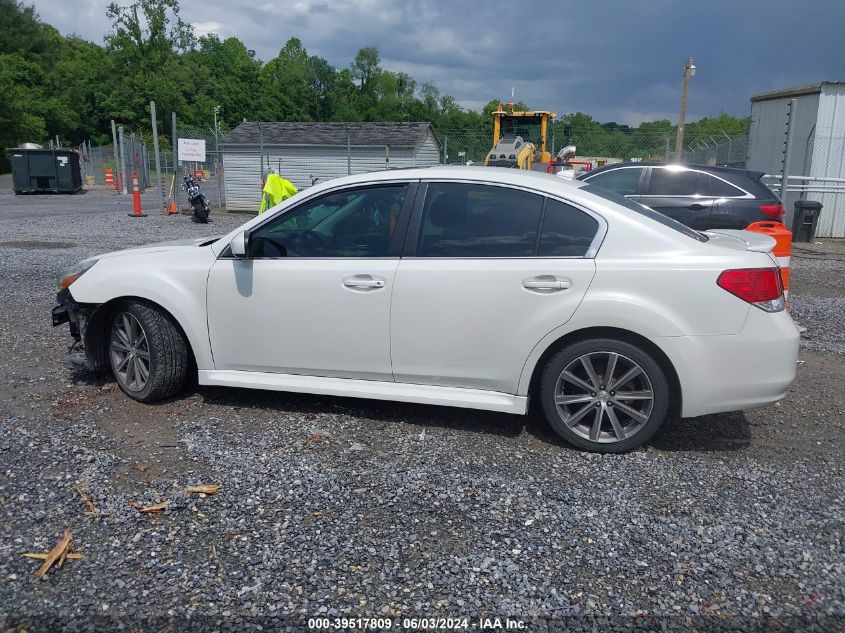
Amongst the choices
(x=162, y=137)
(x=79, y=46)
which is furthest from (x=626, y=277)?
(x=79, y=46)

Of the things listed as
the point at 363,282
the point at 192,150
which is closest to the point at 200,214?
the point at 192,150

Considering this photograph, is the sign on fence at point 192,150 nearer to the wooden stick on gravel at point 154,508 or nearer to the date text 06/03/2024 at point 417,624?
the wooden stick on gravel at point 154,508

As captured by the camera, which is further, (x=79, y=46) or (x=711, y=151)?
(x=79, y=46)

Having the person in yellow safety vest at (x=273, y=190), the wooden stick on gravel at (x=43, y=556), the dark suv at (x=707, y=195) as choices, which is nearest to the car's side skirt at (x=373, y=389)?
the wooden stick on gravel at (x=43, y=556)

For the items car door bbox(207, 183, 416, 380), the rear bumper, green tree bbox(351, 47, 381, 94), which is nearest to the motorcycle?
car door bbox(207, 183, 416, 380)

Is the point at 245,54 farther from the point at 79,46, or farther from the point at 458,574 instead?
the point at 458,574

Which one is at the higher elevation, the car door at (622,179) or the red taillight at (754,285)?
the car door at (622,179)

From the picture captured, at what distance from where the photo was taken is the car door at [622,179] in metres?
10.4

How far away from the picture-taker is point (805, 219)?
15.2 meters

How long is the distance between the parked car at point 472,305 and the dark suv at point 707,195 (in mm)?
5415

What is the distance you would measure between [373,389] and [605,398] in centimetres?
143

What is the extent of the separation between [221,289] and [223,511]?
1.64 meters

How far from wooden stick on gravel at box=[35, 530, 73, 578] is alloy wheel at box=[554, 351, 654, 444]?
105 inches

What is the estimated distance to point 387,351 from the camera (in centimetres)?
436
